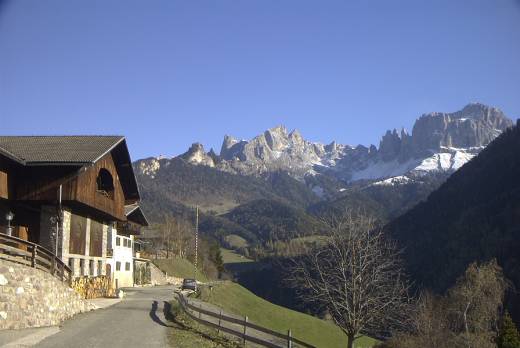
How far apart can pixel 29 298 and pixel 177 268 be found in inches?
3115

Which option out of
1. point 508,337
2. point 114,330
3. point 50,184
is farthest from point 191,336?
point 508,337

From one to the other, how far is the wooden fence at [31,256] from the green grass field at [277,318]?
29.1 m

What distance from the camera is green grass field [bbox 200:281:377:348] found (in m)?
60.3

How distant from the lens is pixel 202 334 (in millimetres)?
24906

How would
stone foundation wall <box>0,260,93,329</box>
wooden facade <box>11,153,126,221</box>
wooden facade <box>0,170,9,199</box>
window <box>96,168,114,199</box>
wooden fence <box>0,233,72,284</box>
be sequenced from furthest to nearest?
window <box>96,168,114,199</box> → wooden facade <box>11,153,126,221</box> → wooden facade <box>0,170,9,199</box> → wooden fence <box>0,233,72,284</box> → stone foundation wall <box>0,260,93,329</box>

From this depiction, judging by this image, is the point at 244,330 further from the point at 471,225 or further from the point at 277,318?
the point at 471,225

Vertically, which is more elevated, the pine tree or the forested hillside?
the forested hillside

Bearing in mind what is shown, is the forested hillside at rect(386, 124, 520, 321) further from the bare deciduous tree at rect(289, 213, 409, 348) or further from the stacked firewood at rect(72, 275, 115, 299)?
the stacked firewood at rect(72, 275, 115, 299)

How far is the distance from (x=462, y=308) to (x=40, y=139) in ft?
111

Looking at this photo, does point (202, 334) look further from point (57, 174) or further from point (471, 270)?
point (471, 270)

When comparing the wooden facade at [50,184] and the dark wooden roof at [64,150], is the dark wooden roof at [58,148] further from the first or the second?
the wooden facade at [50,184]

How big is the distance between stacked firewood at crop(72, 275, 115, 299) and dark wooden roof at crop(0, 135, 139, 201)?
774 cm

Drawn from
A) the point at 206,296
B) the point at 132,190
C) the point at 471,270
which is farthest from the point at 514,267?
the point at 132,190

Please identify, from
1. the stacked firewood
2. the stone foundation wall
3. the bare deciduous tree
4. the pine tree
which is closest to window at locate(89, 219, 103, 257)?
the stacked firewood
